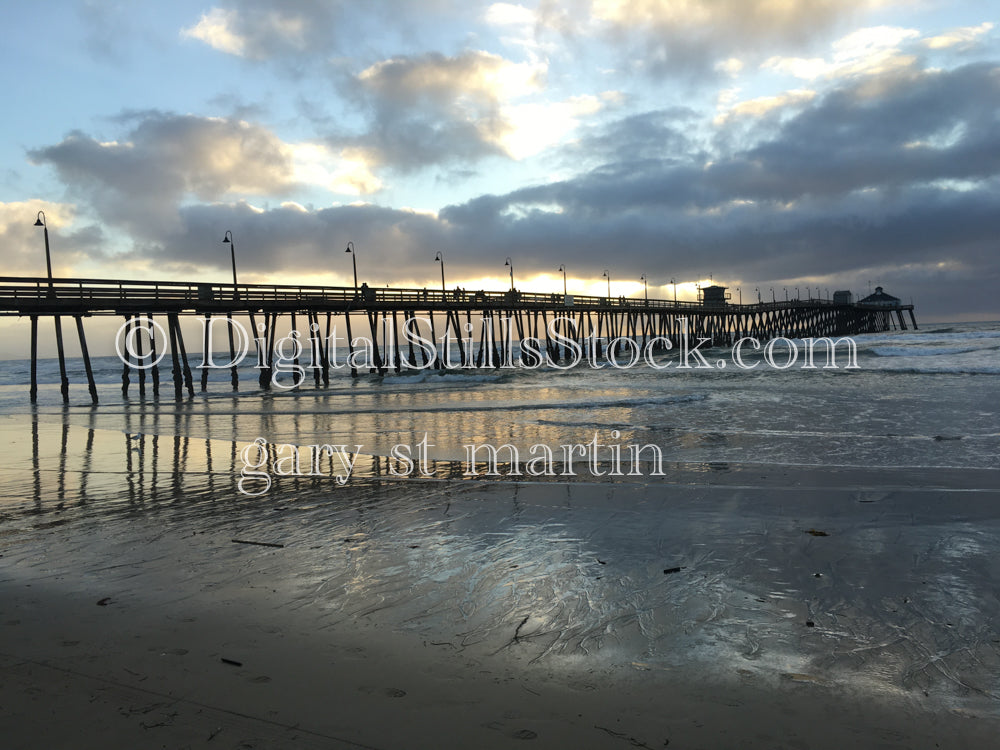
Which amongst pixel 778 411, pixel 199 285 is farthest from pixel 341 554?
pixel 199 285

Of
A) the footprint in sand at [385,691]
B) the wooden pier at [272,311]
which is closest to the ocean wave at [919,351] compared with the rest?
the wooden pier at [272,311]

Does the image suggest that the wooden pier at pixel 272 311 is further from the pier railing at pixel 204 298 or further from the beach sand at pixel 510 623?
the beach sand at pixel 510 623

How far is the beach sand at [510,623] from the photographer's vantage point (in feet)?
9.20

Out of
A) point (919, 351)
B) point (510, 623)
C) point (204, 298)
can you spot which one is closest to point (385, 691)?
point (510, 623)

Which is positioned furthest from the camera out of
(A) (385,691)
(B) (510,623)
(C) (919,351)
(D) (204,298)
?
(C) (919,351)

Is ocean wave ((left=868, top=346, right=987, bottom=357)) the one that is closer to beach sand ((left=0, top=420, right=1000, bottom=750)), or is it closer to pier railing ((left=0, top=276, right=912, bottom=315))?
pier railing ((left=0, top=276, right=912, bottom=315))

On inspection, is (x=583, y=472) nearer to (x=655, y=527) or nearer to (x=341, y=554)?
(x=655, y=527)

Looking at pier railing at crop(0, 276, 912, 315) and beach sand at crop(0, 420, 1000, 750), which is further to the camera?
pier railing at crop(0, 276, 912, 315)

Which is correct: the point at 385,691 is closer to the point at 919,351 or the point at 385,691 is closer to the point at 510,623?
the point at 510,623

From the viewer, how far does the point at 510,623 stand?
382 centimetres

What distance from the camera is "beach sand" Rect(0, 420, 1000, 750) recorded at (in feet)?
9.20

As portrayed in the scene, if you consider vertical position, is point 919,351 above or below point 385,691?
above

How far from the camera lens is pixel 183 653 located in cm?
348

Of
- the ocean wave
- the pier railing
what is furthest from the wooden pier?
the ocean wave
